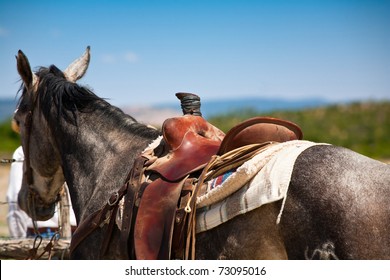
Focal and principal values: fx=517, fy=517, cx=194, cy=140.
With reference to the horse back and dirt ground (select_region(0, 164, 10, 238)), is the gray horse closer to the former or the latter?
the horse back

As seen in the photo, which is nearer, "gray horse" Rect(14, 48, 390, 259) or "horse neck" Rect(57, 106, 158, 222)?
"gray horse" Rect(14, 48, 390, 259)

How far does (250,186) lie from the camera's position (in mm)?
2561

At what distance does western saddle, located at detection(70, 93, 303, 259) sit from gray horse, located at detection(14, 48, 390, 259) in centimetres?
13

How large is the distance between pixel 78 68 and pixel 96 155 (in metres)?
0.97

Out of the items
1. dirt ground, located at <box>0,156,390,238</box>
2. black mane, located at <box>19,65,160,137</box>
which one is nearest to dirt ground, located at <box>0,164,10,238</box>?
dirt ground, located at <box>0,156,390,238</box>

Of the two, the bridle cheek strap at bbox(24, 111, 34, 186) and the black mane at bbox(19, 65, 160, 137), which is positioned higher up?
the black mane at bbox(19, 65, 160, 137)

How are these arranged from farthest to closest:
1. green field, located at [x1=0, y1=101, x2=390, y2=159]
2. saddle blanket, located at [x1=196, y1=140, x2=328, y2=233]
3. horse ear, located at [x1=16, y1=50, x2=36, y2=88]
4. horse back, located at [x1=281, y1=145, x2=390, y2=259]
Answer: green field, located at [x1=0, y1=101, x2=390, y2=159]
horse ear, located at [x1=16, y1=50, x2=36, y2=88]
saddle blanket, located at [x1=196, y1=140, x2=328, y2=233]
horse back, located at [x1=281, y1=145, x2=390, y2=259]

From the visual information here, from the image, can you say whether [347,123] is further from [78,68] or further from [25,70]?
[25,70]

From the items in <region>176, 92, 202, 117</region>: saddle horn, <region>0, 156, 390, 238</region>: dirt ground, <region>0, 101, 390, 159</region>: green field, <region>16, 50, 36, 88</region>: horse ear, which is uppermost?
<region>16, 50, 36, 88</region>: horse ear

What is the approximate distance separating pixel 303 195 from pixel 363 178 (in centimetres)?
28

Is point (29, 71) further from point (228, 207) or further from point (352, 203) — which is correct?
point (352, 203)

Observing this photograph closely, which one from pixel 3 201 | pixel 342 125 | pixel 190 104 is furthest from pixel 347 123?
pixel 190 104

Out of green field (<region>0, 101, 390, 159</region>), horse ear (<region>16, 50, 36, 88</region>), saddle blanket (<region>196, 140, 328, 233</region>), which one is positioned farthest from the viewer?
green field (<region>0, 101, 390, 159</region>)

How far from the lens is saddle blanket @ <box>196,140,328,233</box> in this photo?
246cm
